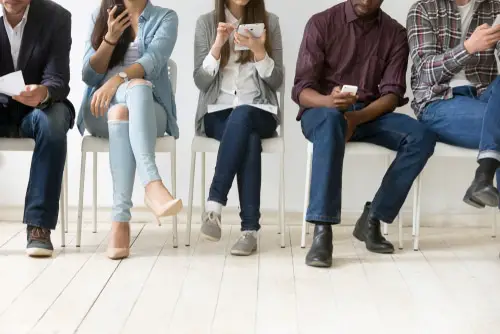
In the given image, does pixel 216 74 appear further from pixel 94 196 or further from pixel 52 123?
pixel 94 196

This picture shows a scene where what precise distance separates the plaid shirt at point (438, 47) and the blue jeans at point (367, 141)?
20 cm

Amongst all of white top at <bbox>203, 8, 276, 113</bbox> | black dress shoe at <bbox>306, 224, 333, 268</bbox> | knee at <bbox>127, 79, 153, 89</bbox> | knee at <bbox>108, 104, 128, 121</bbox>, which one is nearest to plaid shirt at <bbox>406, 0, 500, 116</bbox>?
white top at <bbox>203, 8, 276, 113</bbox>

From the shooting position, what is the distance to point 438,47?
339 centimetres

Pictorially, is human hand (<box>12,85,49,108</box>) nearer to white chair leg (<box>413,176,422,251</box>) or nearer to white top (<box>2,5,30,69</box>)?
white top (<box>2,5,30,69</box>)

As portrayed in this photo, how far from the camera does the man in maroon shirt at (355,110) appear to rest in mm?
3082

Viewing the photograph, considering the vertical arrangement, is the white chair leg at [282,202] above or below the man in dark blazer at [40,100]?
below

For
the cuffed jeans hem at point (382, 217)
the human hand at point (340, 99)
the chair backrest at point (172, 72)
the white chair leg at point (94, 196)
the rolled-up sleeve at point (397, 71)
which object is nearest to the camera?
the human hand at point (340, 99)

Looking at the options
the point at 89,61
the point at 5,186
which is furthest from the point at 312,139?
the point at 5,186

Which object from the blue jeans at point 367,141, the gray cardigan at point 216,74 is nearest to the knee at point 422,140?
the blue jeans at point 367,141

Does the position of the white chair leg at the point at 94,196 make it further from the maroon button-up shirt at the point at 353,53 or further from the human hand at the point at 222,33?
the maroon button-up shirt at the point at 353,53

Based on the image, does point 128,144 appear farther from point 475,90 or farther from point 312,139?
point 475,90

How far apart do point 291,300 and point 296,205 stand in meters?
1.40

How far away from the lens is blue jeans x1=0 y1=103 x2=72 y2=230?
3.07 m

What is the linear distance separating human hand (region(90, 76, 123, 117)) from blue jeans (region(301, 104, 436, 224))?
2.57ft
